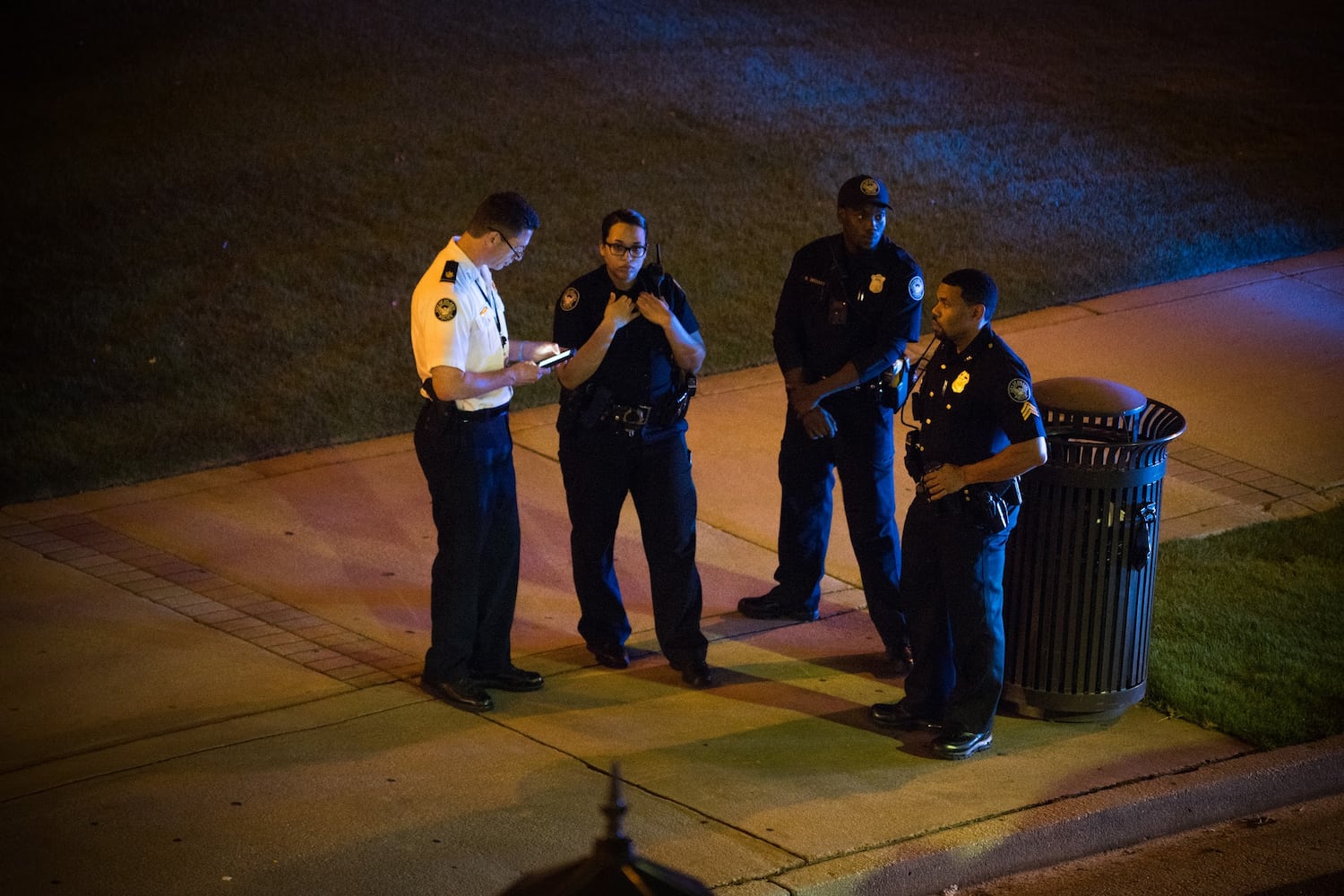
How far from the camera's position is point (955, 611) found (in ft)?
19.8

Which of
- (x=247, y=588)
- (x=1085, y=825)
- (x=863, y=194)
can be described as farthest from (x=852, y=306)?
(x=247, y=588)

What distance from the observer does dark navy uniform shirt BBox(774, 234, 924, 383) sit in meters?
6.82

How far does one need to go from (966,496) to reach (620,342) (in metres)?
1.46

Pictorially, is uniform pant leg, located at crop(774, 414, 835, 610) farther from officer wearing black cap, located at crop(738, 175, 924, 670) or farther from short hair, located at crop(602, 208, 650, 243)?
short hair, located at crop(602, 208, 650, 243)

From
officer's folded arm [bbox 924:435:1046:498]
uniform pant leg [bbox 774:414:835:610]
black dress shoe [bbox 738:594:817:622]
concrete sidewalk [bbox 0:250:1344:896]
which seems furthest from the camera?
black dress shoe [bbox 738:594:817:622]

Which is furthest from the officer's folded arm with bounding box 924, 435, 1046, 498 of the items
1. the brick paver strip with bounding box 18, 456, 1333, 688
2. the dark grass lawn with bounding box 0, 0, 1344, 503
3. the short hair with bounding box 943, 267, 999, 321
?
the dark grass lawn with bounding box 0, 0, 1344, 503

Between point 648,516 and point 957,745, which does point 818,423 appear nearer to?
point 648,516

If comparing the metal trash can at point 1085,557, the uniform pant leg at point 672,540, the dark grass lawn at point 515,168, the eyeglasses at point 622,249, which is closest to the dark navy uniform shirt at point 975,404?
the metal trash can at point 1085,557

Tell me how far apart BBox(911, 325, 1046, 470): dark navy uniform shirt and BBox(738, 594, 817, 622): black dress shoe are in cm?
147

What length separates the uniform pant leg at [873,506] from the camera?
6.82 metres

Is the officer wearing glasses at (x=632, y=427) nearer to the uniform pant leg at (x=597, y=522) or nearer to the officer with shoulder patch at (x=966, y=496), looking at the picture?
the uniform pant leg at (x=597, y=522)

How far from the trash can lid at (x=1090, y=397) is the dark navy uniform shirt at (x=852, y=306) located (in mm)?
681

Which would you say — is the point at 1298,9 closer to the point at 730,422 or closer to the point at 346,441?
the point at 730,422

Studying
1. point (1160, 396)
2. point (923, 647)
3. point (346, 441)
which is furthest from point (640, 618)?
point (1160, 396)
